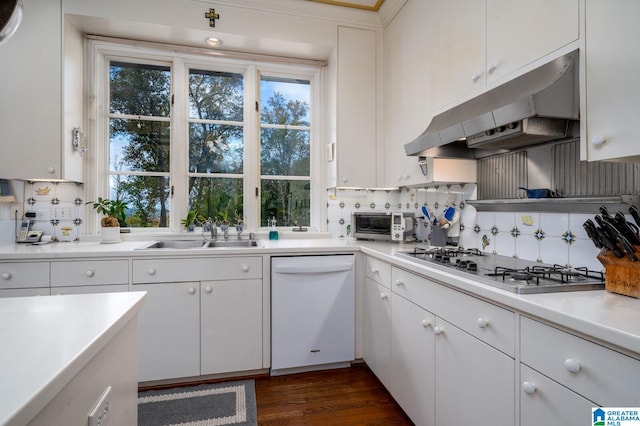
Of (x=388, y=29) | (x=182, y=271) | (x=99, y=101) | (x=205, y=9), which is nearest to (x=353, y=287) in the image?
(x=182, y=271)

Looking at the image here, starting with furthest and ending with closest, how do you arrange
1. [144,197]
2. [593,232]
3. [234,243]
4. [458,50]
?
[144,197]
[234,243]
[458,50]
[593,232]

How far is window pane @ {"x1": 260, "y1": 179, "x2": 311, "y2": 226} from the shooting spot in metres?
2.91

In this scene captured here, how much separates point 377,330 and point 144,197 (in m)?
2.10

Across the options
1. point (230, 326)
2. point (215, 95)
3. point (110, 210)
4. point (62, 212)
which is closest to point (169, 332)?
point (230, 326)

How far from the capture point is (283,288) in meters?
2.22

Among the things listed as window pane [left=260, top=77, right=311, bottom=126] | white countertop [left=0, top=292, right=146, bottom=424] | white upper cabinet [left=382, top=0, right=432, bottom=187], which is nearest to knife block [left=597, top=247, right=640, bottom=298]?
white upper cabinet [left=382, top=0, right=432, bottom=187]

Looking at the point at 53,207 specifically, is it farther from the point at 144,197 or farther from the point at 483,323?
the point at 483,323

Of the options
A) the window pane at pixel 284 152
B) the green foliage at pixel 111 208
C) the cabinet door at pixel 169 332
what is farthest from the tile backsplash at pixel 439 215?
the cabinet door at pixel 169 332

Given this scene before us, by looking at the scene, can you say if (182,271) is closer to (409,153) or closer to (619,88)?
(409,153)

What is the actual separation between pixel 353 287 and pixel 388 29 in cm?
207

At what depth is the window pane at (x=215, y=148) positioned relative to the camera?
2781 millimetres

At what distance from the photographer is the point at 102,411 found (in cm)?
71

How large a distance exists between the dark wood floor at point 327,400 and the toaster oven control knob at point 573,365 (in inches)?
46.2

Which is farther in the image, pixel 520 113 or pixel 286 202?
pixel 286 202
